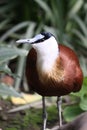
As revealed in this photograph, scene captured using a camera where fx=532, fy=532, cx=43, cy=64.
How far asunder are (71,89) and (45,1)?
2.48 metres

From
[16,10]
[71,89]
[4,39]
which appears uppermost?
[16,10]

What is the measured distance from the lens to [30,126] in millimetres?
3197

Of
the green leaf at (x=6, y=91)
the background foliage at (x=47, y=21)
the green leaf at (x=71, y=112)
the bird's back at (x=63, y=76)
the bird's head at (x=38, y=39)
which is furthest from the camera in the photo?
the background foliage at (x=47, y=21)

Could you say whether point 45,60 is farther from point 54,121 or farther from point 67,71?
point 54,121

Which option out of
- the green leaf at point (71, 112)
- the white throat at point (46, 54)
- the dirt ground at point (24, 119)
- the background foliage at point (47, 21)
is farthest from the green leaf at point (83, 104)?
the background foliage at point (47, 21)

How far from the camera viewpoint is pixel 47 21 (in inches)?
202

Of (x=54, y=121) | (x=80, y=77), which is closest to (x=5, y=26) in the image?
(x=54, y=121)

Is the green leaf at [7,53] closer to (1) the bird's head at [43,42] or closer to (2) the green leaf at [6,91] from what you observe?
(2) the green leaf at [6,91]

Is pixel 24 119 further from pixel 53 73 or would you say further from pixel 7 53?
pixel 53 73

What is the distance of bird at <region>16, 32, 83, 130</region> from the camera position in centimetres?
243

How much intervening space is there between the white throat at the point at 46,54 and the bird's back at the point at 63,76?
0.04 metres

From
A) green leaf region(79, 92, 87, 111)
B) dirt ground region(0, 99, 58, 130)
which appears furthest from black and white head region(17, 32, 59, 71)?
dirt ground region(0, 99, 58, 130)

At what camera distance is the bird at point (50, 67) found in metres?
2.43

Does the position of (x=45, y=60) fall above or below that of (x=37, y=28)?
below
